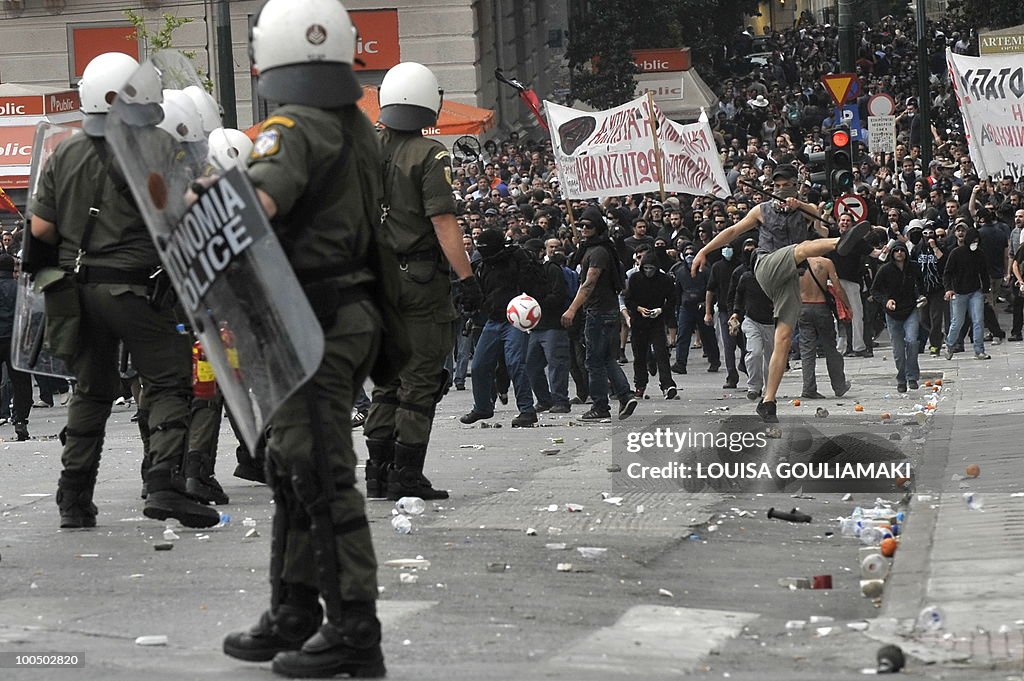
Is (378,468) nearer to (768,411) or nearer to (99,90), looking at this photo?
(99,90)

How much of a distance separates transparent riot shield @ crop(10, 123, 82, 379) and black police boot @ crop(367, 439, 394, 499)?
1520 millimetres

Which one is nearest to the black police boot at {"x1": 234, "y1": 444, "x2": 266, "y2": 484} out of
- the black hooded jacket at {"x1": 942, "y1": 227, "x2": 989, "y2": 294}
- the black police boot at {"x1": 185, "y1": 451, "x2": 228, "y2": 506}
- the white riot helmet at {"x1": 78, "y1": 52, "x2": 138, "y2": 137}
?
the black police boot at {"x1": 185, "y1": 451, "x2": 228, "y2": 506}

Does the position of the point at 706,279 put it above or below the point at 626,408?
above

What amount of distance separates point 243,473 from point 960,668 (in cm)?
536

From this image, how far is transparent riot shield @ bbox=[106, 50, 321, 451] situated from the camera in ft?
16.6

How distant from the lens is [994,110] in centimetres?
2330

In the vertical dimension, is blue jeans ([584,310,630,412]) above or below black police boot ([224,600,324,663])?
below

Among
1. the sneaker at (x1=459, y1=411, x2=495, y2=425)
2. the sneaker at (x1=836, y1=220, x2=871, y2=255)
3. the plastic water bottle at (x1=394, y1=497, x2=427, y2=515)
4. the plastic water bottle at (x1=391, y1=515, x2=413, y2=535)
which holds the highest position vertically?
the sneaker at (x1=836, y1=220, x2=871, y2=255)

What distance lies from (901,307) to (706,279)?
3566 mm

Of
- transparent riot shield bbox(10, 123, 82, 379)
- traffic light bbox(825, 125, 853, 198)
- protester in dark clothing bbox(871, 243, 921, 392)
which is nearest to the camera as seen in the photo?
transparent riot shield bbox(10, 123, 82, 379)

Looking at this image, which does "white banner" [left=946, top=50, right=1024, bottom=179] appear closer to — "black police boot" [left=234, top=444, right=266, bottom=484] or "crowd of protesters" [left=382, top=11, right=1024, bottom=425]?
"crowd of protesters" [left=382, top=11, right=1024, bottom=425]

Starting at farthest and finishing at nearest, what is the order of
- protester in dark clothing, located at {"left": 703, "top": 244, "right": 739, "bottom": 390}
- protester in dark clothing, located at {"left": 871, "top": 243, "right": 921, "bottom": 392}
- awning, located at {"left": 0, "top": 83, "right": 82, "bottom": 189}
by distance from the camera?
awning, located at {"left": 0, "top": 83, "right": 82, "bottom": 189} < protester in dark clothing, located at {"left": 703, "top": 244, "right": 739, "bottom": 390} < protester in dark clothing, located at {"left": 871, "top": 243, "right": 921, "bottom": 392}

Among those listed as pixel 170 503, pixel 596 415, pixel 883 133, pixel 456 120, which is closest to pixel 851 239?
pixel 596 415

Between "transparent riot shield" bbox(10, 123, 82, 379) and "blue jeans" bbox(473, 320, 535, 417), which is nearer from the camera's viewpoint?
"transparent riot shield" bbox(10, 123, 82, 379)
